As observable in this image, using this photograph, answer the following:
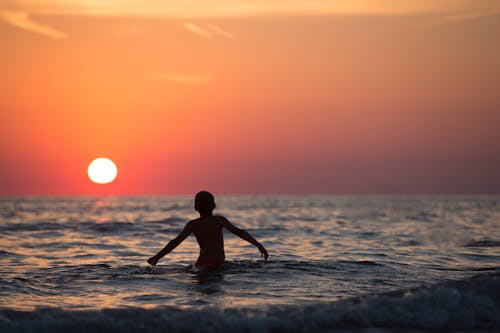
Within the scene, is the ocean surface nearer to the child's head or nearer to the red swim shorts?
the red swim shorts

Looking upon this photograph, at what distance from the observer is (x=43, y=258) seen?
1477 centimetres

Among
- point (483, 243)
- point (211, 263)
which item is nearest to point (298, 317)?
point (211, 263)

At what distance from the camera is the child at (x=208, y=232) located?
10.2 metres

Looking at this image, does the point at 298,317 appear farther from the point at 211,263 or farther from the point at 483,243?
the point at 483,243

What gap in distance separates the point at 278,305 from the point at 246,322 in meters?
1.06

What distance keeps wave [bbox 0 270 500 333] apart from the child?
2.62 m

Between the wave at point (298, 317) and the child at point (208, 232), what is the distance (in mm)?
2615

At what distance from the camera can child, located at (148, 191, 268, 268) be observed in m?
10.2

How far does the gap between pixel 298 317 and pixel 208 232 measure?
3587 millimetres

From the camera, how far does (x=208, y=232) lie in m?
10.5

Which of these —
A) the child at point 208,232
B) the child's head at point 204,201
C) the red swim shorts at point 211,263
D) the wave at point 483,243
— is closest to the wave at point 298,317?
the child at point 208,232

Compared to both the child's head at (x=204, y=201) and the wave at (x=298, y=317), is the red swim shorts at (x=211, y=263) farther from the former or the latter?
the wave at (x=298, y=317)

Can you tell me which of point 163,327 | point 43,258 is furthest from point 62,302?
point 43,258

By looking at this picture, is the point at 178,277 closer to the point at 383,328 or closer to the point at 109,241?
the point at 383,328
